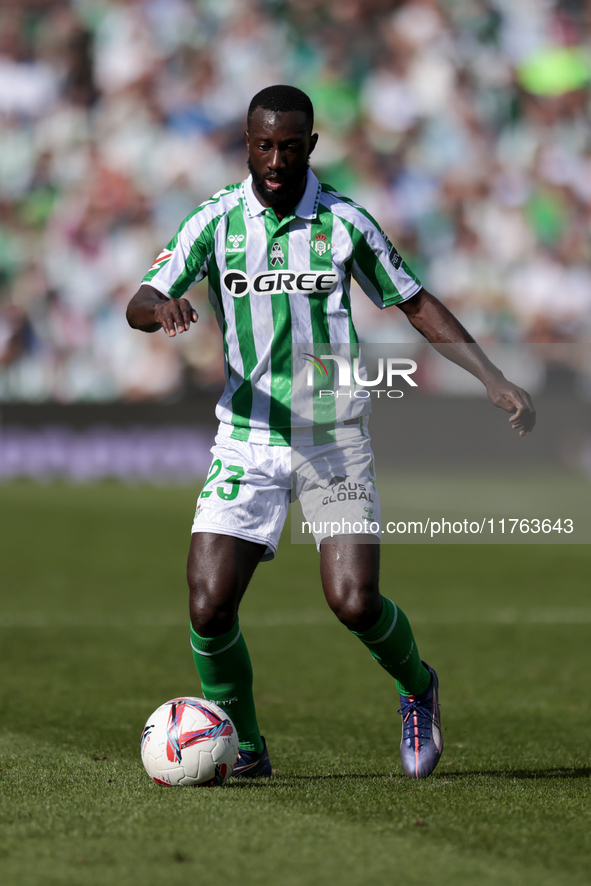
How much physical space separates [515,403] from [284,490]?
77 centimetres

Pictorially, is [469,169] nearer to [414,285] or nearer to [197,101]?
[197,101]

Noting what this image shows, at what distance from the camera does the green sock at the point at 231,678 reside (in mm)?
3756

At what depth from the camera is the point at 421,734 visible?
12.5 ft

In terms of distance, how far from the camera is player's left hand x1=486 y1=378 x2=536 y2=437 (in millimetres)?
3627

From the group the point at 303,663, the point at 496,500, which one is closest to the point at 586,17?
the point at 496,500

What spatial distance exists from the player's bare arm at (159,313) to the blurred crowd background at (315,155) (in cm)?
1878

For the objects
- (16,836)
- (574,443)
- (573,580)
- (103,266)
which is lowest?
(16,836)

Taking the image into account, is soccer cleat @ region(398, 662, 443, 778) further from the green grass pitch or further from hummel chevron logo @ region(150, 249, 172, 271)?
hummel chevron logo @ region(150, 249, 172, 271)

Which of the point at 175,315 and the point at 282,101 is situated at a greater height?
the point at 282,101

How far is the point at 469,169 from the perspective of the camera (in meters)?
23.2

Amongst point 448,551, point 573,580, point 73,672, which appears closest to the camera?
point 73,672

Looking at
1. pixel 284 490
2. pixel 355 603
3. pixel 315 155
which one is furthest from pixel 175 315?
pixel 315 155

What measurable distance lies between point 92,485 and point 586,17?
13797 millimetres

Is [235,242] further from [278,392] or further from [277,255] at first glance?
[278,392]
